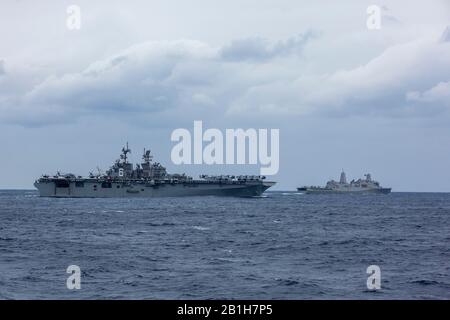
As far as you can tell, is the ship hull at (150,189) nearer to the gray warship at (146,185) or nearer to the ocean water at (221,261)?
the gray warship at (146,185)

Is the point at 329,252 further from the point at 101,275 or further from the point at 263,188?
the point at 263,188

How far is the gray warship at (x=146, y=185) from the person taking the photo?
137 meters

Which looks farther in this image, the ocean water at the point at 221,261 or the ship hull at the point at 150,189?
the ship hull at the point at 150,189

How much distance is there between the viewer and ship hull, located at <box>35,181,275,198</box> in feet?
449

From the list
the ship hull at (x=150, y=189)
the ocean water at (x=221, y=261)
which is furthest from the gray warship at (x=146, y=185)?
the ocean water at (x=221, y=261)

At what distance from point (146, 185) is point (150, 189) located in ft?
4.30

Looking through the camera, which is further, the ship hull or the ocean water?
the ship hull

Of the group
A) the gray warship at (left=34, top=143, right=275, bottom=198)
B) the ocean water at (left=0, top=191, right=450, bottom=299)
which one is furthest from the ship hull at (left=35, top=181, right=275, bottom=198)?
the ocean water at (left=0, top=191, right=450, bottom=299)

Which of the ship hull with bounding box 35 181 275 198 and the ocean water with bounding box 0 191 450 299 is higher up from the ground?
the ship hull with bounding box 35 181 275 198

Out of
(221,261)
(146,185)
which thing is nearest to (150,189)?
(146,185)

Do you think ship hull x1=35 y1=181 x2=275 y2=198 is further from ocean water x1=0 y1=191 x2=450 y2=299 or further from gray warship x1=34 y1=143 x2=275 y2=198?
ocean water x1=0 y1=191 x2=450 y2=299

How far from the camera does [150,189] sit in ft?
452
